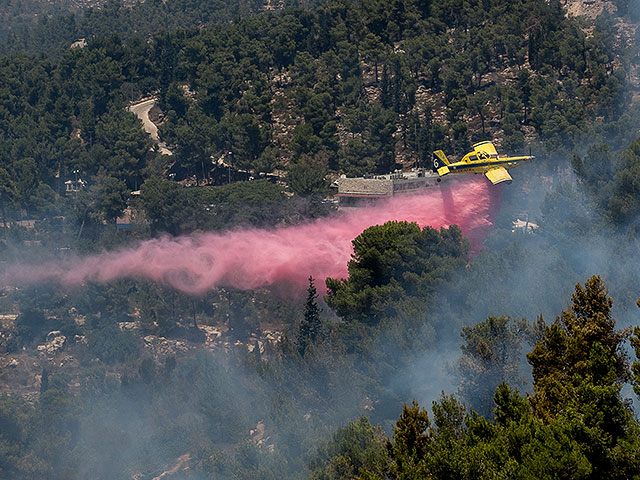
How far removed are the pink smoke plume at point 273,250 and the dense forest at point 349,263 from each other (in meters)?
1.39

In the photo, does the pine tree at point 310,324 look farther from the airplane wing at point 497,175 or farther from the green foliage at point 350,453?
the green foliage at point 350,453

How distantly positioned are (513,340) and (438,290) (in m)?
7.83

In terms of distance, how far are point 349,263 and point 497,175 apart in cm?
1296

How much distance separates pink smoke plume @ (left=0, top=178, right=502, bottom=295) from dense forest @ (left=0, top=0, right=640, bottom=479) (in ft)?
4.57

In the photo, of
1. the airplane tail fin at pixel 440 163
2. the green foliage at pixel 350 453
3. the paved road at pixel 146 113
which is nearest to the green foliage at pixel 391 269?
the airplane tail fin at pixel 440 163

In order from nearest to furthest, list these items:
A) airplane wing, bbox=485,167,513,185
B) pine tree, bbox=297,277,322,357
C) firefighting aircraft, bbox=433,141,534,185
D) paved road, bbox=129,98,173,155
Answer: pine tree, bbox=297,277,322,357
firefighting aircraft, bbox=433,141,534,185
airplane wing, bbox=485,167,513,185
paved road, bbox=129,98,173,155

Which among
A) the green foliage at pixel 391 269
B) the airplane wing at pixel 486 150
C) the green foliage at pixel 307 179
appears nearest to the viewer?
the green foliage at pixel 391 269

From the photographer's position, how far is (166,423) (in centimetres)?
5903

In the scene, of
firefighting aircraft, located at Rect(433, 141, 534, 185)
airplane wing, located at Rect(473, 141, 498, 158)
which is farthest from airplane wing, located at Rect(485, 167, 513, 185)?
airplane wing, located at Rect(473, 141, 498, 158)

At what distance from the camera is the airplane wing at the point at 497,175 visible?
201 feet

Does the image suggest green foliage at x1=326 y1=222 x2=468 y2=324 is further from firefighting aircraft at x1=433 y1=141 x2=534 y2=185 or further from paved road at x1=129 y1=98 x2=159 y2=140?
paved road at x1=129 y1=98 x2=159 y2=140

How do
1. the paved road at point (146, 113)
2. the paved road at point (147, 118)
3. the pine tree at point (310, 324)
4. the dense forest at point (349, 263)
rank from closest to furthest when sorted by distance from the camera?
the dense forest at point (349, 263), the pine tree at point (310, 324), the paved road at point (147, 118), the paved road at point (146, 113)

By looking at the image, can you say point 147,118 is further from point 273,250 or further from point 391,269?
point 391,269

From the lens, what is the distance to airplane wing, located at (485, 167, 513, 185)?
201 ft
